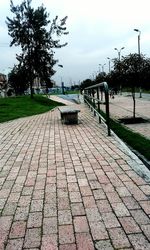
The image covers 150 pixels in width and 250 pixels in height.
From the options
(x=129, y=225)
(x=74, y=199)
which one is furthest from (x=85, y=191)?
(x=129, y=225)

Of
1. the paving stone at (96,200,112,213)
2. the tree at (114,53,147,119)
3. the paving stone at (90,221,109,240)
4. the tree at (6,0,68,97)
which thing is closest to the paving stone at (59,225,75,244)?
the paving stone at (90,221,109,240)

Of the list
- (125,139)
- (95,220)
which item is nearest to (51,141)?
(125,139)

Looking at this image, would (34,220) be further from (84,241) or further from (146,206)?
(146,206)

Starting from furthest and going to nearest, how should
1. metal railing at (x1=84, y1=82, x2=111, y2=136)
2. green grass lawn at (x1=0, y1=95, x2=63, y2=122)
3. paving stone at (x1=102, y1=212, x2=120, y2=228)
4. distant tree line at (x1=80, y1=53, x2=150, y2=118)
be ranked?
1. distant tree line at (x1=80, y1=53, x2=150, y2=118)
2. green grass lawn at (x1=0, y1=95, x2=63, y2=122)
3. metal railing at (x1=84, y1=82, x2=111, y2=136)
4. paving stone at (x1=102, y1=212, x2=120, y2=228)

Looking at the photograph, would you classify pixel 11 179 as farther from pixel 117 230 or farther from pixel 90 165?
pixel 117 230

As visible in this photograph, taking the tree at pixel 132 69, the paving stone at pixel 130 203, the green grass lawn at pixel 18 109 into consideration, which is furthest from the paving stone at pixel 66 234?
the tree at pixel 132 69

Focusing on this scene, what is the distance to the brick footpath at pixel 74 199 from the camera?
3.03m

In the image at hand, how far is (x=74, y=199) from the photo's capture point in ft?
13.0

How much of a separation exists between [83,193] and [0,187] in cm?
116

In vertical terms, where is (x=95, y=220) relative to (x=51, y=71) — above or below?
below

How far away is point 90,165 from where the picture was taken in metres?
5.40

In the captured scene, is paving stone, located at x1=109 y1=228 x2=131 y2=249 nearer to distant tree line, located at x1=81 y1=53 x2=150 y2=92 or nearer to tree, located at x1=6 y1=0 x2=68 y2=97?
distant tree line, located at x1=81 y1=53 x2=150 y2=92

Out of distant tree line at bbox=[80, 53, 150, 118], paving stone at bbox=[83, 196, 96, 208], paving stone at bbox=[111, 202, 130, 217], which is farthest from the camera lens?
distant tree line at bbox=[80, 53, 150, 118]

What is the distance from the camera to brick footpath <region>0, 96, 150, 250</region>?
9.95 feet
